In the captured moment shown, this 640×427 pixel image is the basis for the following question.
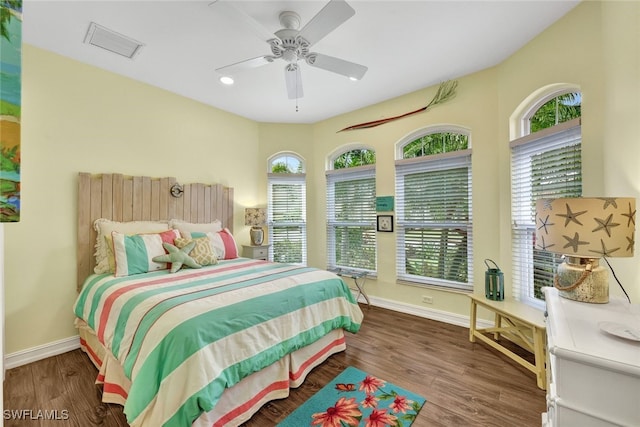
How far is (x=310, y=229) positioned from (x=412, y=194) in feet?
5.84

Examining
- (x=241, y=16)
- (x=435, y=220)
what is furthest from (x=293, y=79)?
(x=435, y=220)

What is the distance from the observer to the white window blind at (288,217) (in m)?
4.57

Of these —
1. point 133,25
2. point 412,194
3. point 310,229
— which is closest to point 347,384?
point 412,194

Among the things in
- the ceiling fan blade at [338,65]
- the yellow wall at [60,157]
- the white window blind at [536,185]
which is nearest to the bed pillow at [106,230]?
the yellow wall at [60,157]

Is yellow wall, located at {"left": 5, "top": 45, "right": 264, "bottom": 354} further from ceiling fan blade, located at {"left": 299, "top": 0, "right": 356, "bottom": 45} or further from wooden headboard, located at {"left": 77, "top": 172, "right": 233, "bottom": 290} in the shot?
ceiling fan blade, located at {"left": 299, "top": 0, "right": 356, "bottom": 45}

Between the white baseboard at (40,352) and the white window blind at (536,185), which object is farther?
the white baseboard at (40,352)

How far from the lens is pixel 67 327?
8.66 ft

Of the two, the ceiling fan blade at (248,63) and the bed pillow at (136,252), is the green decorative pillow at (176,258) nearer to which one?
the bed pillow at (136,252)

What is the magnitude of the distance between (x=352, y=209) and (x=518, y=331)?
2461 mm

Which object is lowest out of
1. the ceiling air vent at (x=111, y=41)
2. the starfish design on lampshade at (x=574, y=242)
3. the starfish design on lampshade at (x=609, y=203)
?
the starfish design on lampshade at (x=574, y=242)

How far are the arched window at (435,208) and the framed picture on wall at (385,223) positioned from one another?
12 centimetres

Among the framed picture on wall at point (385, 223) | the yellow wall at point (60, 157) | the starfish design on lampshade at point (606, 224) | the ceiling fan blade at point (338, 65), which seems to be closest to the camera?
the starfish design on lampshade at point (606, 224)

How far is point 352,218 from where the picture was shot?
4.21 metres

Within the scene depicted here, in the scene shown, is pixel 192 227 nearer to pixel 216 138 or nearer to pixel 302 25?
pixel 216 138
